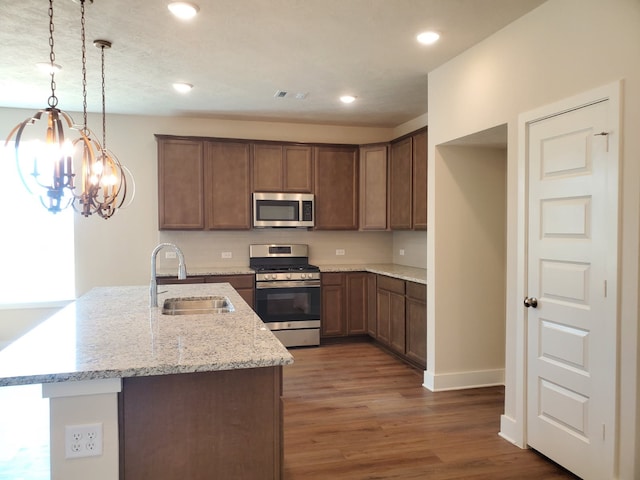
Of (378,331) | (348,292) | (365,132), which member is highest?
(365,132)

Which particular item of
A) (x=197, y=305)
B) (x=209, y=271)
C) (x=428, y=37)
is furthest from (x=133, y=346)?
(x=209, y=271)

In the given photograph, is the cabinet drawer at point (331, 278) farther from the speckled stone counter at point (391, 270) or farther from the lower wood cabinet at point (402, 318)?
the lower wood cabinet at point (402, 318)

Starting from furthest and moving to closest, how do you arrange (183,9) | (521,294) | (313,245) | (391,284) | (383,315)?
(313,245)
(383,315)
(391,284)
(521,294)
(183,9)

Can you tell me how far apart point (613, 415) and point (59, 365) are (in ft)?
8.14

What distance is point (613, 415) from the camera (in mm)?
2201

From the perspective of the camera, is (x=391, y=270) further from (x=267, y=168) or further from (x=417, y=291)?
(x=267, y=168)

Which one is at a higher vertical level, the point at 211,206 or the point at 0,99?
the point at 0,99

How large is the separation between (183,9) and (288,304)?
11.0 ft

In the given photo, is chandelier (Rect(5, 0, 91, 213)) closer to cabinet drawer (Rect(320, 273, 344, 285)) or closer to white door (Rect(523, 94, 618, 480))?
white door (Rect(523, 94, 618, 480))

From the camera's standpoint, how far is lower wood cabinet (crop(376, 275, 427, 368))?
423cm

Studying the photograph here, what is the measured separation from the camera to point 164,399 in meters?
1.68

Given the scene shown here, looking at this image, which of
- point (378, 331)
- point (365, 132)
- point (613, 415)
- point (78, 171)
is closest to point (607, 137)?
point (613, 415)

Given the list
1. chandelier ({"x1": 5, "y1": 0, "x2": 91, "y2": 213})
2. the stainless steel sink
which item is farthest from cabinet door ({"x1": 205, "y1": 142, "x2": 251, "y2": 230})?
chandelier ({"x1": 5, "y1": 0, "x2": 91, "y2": 213})

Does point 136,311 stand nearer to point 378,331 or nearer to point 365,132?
point 378,331
